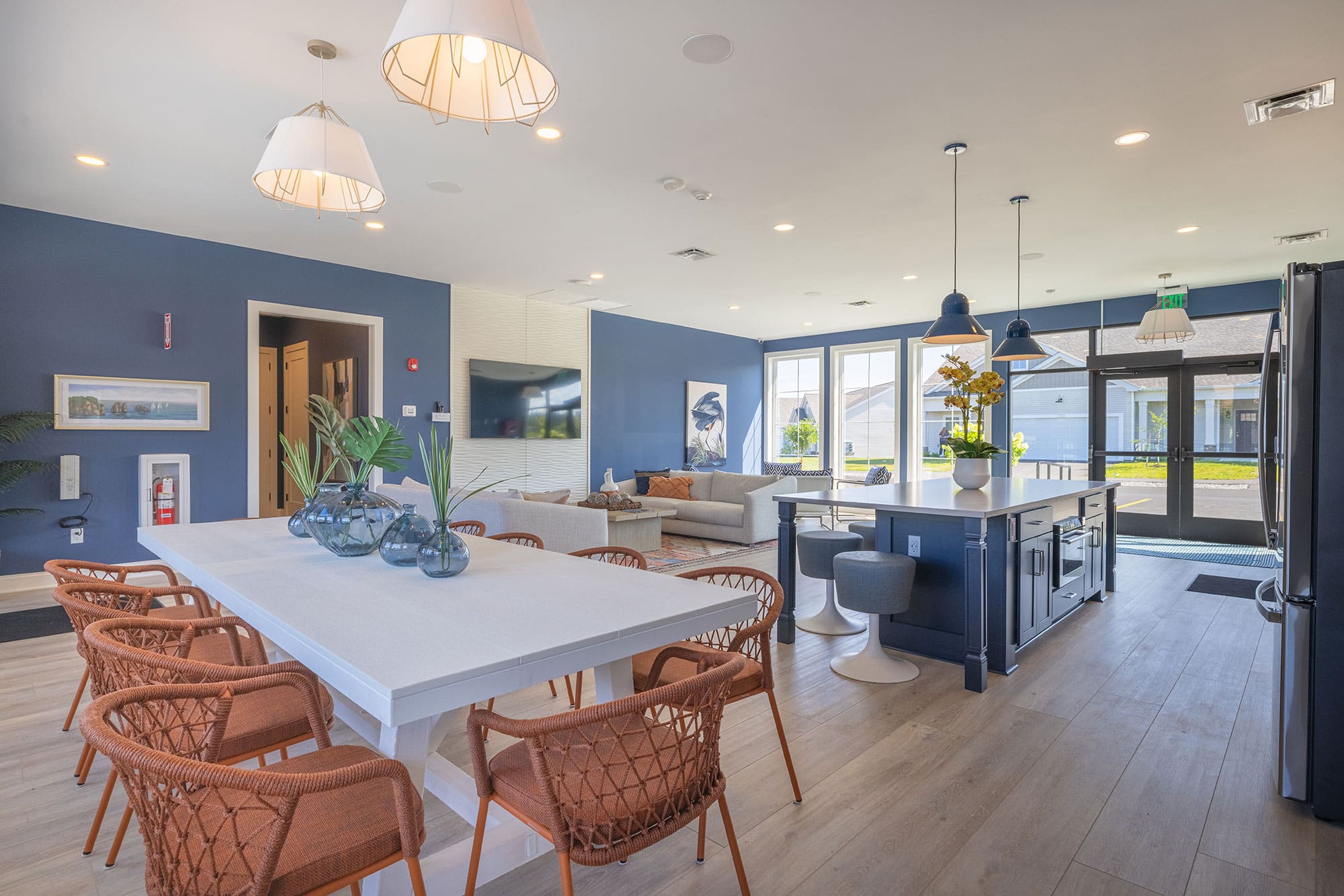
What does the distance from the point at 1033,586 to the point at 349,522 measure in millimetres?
3235

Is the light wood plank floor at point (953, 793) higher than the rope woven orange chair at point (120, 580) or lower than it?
lower

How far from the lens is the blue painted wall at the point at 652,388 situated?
8766mm

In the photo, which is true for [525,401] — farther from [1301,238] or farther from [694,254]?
[1301,238]

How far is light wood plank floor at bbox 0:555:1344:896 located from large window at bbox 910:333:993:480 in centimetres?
583

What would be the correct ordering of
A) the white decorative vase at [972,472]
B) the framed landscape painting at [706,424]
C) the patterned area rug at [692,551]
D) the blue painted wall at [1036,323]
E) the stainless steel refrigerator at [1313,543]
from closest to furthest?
1. the stainless steel refrigerator at [1313,543]
2. the white decorative vase at [972,472]
3. the patterned area rug at [692,551]
4. the blue painted wall at [1036,323]
5. the framed landscape painting at [706,424]

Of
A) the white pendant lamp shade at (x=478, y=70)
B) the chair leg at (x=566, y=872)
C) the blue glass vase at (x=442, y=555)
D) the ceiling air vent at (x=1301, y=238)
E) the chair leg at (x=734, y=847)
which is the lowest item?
the chair leg at (x=734, y=847)

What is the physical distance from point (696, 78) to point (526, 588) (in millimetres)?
2404

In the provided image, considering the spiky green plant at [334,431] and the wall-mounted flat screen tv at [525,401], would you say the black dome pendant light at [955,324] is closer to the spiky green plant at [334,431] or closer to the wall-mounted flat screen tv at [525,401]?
the spiky green plant at [334,431]

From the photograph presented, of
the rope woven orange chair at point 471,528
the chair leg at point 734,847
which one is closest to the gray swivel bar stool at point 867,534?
the rope woven orange chair at point 471,528

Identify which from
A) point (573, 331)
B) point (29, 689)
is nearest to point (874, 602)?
point (29, 689)

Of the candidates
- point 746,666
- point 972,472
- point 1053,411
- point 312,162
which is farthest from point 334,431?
point 1053,411

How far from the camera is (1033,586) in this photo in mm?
3492

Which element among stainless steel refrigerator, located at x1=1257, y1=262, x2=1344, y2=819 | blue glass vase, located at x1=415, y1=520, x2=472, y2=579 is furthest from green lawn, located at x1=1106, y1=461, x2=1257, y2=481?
blue glass vase, located at x1=415, y1=520, x2=472, y2=579

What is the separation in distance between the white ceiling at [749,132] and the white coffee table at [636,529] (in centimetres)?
236
